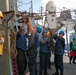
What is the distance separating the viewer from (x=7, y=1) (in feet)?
24.1

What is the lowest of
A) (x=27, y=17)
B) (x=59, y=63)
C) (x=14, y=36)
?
(x=59, y=63)

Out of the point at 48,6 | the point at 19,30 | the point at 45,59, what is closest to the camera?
the point at 19,30

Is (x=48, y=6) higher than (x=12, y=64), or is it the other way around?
(x=48, y=6)

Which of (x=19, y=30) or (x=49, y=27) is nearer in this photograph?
(x=19, y=30)

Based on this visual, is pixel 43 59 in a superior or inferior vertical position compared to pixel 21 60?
inferior

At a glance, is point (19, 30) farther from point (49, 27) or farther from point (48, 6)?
point (48, 6)

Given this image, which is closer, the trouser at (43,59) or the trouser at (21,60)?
the trouser at (21,60)

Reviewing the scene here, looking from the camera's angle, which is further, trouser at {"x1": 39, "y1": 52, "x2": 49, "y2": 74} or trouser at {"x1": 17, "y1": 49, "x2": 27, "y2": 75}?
trouser at {"x1": 39, "y1": 52, "x2": 49, "y2": 74}

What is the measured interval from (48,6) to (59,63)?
301 centimetres

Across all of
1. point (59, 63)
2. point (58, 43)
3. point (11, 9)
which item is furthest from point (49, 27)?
point (11, 9)

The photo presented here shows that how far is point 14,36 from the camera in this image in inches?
287

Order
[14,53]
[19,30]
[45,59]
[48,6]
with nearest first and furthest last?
[14,53] → [19,30] → [45,59] → [48,6]

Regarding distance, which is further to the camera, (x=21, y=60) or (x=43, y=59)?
(x=43, y=59)

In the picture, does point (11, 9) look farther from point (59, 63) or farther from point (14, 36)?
point (59, 63)
